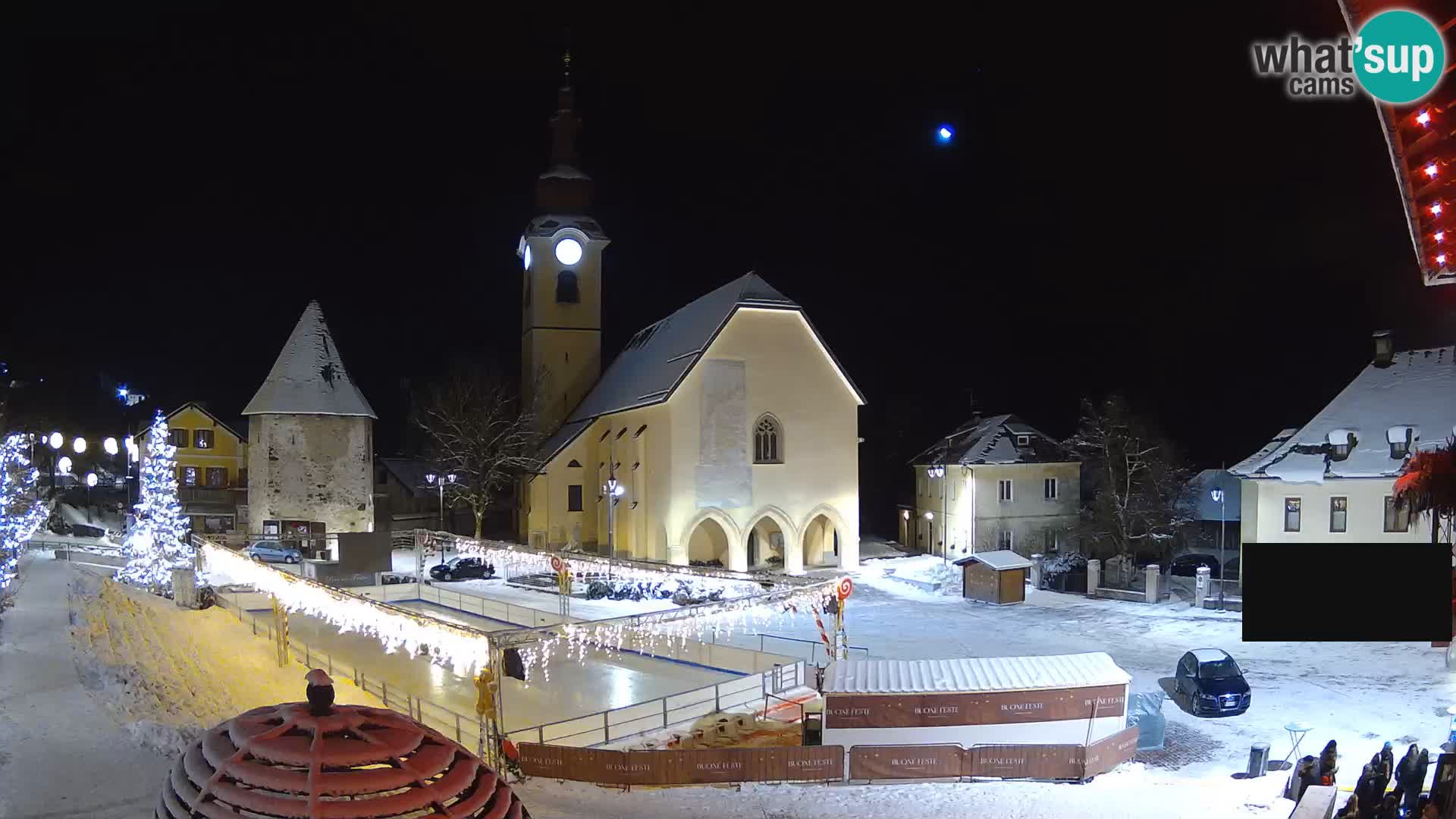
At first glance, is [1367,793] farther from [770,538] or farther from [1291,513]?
[770,538]

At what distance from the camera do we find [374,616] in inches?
642

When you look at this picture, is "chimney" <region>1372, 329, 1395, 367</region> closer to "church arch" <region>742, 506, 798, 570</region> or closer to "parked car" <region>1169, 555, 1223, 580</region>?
"parked car" <region>1169, 555, 1223, 580</region>

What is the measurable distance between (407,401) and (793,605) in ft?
206

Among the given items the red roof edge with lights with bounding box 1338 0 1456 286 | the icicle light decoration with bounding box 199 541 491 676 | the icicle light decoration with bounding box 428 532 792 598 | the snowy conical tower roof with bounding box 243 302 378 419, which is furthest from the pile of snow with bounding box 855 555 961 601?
the red roof edge with lights with bounding box 1338 0 1456 286

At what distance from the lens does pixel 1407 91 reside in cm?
511

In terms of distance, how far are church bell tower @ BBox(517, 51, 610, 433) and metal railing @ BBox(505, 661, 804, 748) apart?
33.9m

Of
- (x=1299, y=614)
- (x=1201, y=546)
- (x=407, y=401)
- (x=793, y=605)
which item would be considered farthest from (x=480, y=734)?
(x=407, y=401)

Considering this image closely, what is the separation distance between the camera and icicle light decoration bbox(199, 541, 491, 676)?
1425cm

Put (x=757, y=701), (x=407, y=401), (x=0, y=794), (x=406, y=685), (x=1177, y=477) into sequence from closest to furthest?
(x=0, y=794), (x=757, y=701), (x=406, y=685), (x=1177, y=477), (x=407, y=401)

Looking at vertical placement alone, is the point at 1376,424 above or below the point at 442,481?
above

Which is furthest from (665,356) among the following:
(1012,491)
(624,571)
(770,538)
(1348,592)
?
(1348,592)

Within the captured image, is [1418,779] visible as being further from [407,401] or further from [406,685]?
[407,401]

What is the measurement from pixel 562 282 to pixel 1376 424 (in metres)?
36.8

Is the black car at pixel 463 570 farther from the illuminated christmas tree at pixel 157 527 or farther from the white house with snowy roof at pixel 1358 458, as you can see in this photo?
the white house with snowy roof at pixel 1358 458
